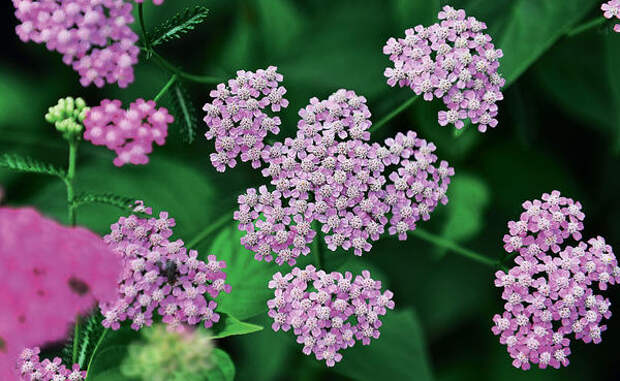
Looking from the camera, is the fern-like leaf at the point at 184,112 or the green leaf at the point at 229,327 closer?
the green leaf at the point at 229,327

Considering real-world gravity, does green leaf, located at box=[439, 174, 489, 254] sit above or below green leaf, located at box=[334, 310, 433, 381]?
above

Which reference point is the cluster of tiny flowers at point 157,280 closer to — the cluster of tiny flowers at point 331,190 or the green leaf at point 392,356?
the cluster of tiny flowers at point 331,190

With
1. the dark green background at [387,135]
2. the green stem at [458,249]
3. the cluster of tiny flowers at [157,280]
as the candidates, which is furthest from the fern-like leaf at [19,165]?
the green stem at [458,249]

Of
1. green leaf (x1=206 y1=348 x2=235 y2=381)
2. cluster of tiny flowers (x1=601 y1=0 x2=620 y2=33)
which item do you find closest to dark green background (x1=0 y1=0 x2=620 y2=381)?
cluster of tiny flowers (x1=601 y1=0 x2=620 y2=33)

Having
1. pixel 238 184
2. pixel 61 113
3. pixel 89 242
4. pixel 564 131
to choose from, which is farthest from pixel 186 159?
pixel 564 131

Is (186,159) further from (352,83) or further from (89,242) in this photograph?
(89,242)

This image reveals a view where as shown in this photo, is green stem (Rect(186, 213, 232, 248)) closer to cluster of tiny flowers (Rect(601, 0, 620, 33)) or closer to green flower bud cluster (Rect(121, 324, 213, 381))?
green flower bud cluster (Rect(121, 324, 213, 381))

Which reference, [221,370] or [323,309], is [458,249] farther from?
[221,370]

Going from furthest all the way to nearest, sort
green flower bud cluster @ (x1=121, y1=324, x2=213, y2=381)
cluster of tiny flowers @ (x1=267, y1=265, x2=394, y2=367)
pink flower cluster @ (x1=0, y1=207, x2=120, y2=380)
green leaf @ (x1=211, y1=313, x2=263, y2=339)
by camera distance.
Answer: cluster of tiny flowers @ (x1=267, y1=265, x2=394, y2=367), green leaf @ (x1=211, y1=313, x2=263, y2=339), pink flower cluster @ (x1=0, y1=207, x2=120, y2=380), green flower bud cluster @ (x1=121, y1=324, x2=213, y2=381)
